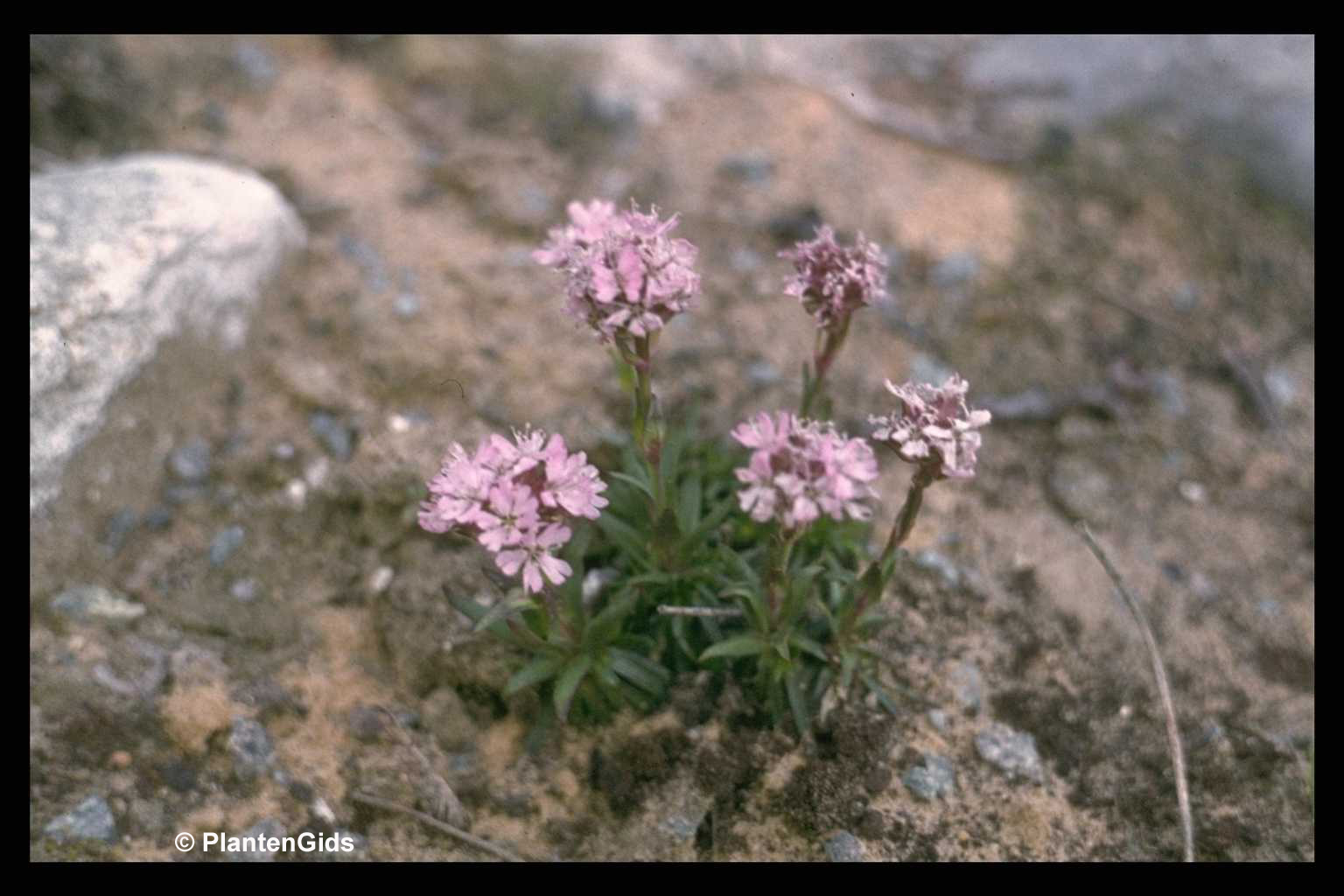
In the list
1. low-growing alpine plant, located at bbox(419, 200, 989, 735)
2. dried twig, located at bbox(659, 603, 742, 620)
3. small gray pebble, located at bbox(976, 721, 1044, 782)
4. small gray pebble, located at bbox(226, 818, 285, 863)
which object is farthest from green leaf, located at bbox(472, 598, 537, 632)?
small gray pebble, located at bbox(976, 721, 1044, 782)

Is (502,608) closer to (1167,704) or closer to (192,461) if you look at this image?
(192,461)

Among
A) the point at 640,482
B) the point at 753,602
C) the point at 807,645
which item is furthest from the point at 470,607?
the point at 807,645

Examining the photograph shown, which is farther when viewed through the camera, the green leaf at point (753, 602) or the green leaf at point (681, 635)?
the green leaf at point (681, 635)

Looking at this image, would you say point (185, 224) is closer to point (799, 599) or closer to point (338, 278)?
point (338, 278)

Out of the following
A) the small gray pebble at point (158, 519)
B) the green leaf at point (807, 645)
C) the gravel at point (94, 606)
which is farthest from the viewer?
the small gray pebble at point (158, 519)

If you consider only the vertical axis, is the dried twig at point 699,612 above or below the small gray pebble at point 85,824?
above

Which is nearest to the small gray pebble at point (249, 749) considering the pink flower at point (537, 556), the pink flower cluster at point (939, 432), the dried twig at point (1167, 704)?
the pink flower at point (537, 556)

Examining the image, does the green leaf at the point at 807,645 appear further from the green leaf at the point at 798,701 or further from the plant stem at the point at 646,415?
the plant stem at the point at 646,415

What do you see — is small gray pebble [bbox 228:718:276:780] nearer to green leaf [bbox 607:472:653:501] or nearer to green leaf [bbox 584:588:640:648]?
green leaf [bbox 584:588:640:648]
